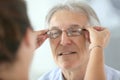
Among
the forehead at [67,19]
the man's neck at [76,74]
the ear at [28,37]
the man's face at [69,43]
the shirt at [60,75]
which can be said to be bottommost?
the shirt at [60,75]

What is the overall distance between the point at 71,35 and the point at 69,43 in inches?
1.8

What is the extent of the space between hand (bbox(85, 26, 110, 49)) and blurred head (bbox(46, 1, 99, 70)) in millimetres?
80

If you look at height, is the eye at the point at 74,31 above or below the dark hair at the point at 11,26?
below

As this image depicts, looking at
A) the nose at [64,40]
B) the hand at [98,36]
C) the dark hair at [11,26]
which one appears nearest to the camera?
the dark hair at [11,26]

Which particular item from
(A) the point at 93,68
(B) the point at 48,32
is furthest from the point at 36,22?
(A) the point at 93,68

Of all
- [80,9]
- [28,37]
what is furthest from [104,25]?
[28,37]

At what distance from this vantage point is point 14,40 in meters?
0.61

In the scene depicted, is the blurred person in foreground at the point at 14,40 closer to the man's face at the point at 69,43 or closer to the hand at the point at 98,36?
the hand at the point at 98,36

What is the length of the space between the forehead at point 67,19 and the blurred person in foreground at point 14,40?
0.80 meters

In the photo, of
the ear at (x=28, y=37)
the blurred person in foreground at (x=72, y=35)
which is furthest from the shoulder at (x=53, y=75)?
the ear at (x=28, y=37)

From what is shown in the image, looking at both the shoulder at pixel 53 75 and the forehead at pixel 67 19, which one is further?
the shoulder at pixel 53 75

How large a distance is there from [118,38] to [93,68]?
0.73 meters

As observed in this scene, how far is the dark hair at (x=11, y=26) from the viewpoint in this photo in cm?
59

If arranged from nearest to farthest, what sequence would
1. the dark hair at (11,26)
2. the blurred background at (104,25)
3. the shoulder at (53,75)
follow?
the dark hair at (11,26) → the shoulder at (53,75) → the blurred background at (104,25)
